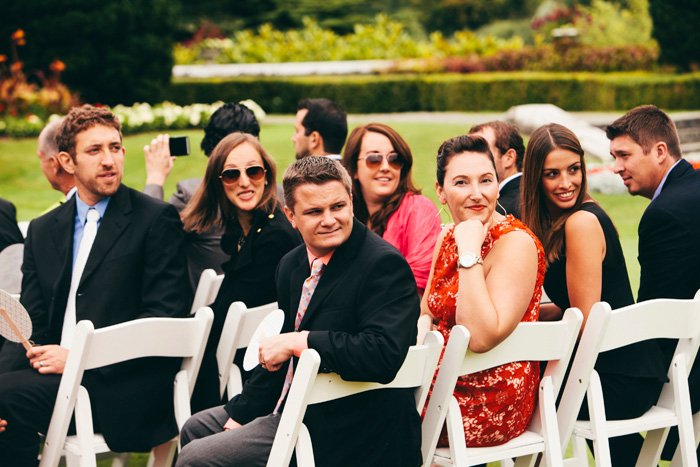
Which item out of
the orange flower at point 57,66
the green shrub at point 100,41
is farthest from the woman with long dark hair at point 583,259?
the green shrub at point 100,41

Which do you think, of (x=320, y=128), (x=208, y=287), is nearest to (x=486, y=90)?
(x=320, y=128)

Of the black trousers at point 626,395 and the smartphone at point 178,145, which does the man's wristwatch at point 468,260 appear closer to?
the black trousers at point 626,395

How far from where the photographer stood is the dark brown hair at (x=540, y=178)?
12.6ft

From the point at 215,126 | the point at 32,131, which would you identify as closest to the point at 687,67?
the point at 32,131

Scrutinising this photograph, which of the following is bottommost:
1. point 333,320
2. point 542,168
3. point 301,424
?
point 301,424

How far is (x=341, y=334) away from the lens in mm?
2916

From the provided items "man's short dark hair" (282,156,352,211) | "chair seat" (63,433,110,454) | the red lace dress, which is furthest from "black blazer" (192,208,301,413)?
the red lace dress

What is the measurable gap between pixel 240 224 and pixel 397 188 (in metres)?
0.93

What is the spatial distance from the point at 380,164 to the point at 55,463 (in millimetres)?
2361

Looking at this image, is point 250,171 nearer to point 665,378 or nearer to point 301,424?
point 301,424

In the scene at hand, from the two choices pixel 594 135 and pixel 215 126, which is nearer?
pixel 215 126

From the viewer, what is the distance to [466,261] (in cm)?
315

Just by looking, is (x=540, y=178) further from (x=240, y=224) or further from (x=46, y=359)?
(x=46, y=359)

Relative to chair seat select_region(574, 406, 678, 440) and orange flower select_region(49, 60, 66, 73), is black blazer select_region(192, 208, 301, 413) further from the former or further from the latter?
orange flower select_region(49, 60, 66, 73)
